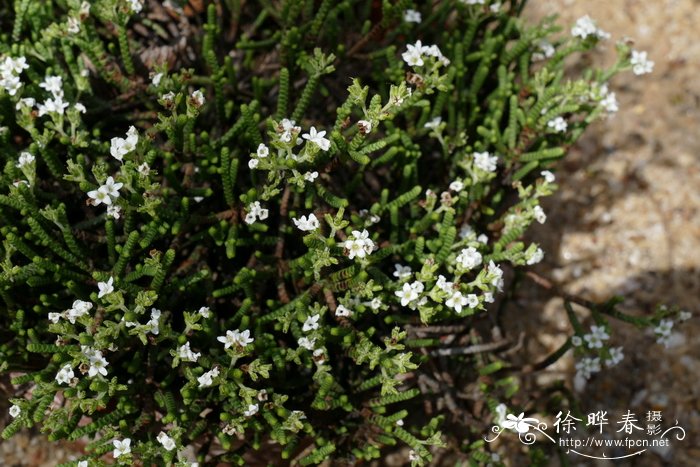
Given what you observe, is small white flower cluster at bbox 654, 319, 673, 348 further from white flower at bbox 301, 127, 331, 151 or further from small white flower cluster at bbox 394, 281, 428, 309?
white flower at bbox 301, 127, 331, 151

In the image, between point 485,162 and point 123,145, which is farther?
point 485,162

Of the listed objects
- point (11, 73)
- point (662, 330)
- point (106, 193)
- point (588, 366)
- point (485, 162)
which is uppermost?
point (11, 73)

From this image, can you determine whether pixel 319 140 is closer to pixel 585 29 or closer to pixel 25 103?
pixel 25 103

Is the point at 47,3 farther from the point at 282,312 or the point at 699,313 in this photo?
the point at 699,313

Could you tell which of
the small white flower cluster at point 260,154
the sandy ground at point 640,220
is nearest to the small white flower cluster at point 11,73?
the small white flower cluster at point 260,154

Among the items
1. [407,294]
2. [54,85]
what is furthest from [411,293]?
[54,85]

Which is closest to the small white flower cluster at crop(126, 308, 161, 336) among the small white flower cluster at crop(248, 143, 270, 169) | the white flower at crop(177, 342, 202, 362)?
the white flower at crop(177, 342, 202, 362)

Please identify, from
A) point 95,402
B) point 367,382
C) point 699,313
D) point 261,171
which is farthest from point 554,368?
point 95,402
